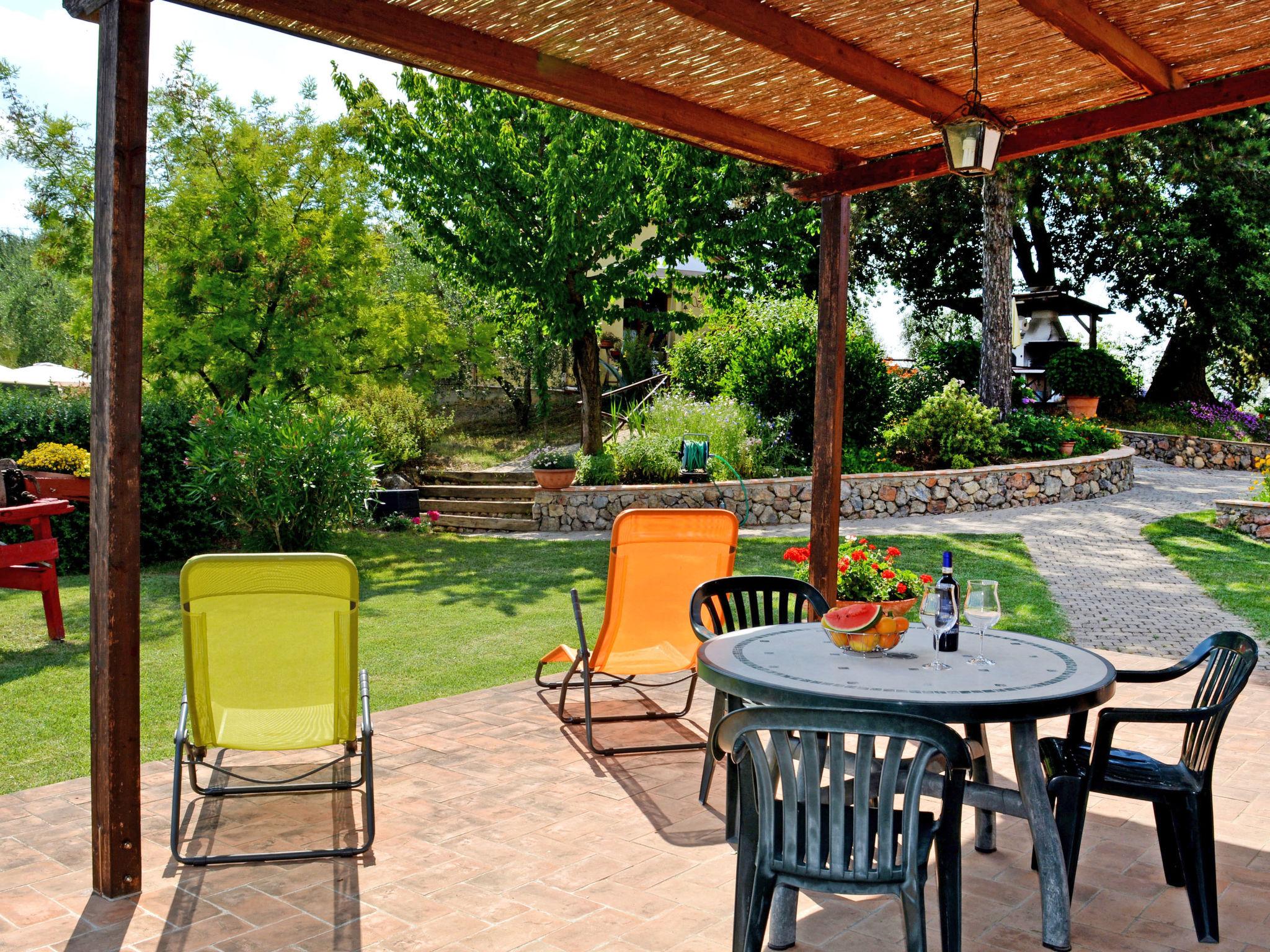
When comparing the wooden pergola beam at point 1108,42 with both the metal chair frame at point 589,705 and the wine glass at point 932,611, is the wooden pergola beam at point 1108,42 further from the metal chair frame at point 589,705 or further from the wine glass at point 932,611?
the metal chair frame at point 589,705

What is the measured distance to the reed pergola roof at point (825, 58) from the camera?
387cm

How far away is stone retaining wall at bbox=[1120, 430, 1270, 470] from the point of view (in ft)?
61.8

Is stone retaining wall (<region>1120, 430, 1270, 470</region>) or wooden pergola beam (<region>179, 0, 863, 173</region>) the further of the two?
stone retaining wall (<region>1120, 430, 1270, 470</region>)

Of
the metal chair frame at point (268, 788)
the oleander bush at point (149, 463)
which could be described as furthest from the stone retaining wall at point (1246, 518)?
the oleander bush at point (149, 463)

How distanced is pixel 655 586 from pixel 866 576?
5.39ft

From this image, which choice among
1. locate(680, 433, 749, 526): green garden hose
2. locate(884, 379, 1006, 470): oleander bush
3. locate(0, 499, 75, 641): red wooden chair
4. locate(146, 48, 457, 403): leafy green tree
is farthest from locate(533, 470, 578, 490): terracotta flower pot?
locate(0, 499, 75, 641): red wooden chair

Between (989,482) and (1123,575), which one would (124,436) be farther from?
(989,482)

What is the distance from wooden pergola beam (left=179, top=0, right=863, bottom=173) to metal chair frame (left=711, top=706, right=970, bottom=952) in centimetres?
270

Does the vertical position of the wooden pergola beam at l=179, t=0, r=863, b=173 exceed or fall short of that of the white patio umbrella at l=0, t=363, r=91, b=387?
it exceeds it

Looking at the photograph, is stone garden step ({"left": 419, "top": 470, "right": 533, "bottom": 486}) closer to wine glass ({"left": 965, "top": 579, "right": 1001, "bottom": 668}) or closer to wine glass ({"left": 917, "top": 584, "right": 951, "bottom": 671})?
wine glass ({"left": 917, "top": 584, "right": 951, "bottom": 671})

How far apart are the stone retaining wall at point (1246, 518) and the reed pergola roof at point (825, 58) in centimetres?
810

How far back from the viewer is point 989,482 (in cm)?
1416

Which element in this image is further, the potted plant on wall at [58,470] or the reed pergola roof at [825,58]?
the potted plant on wall at [58,470]

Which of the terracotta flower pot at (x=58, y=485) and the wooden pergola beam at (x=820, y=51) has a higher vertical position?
the wooden pergola beam at (x=820, y=51)
